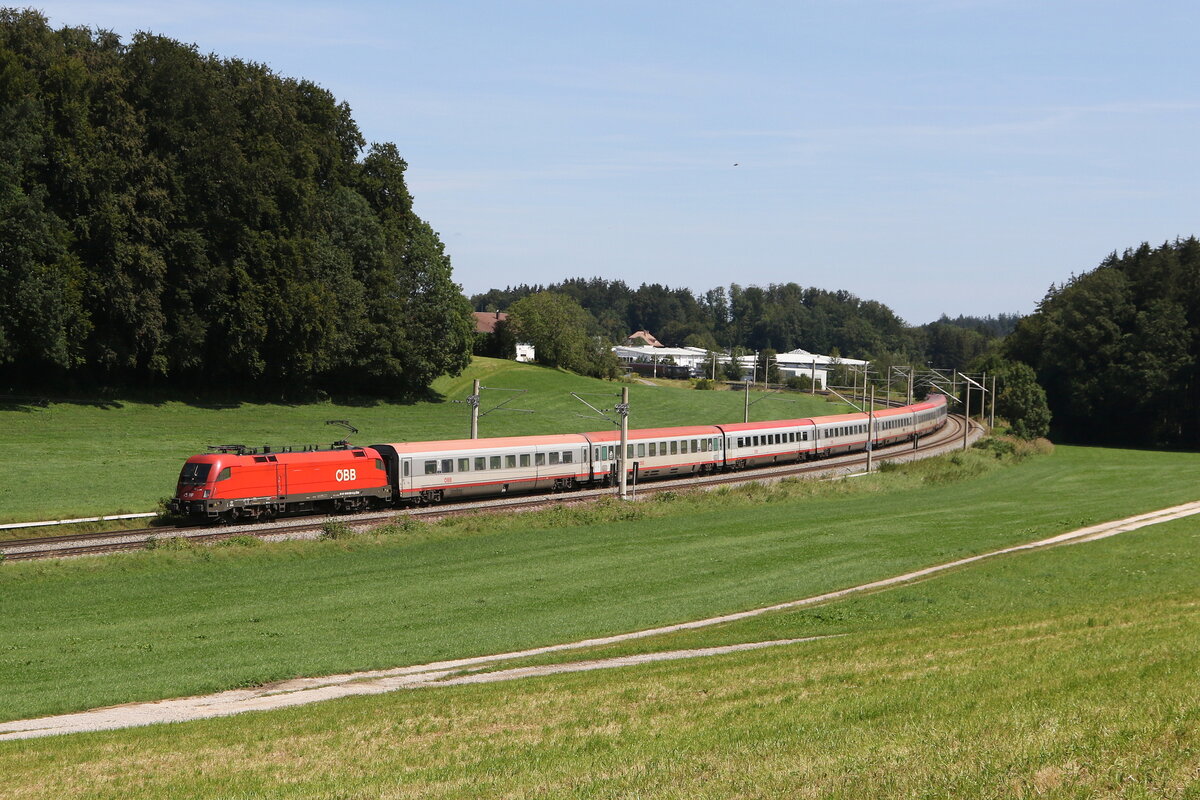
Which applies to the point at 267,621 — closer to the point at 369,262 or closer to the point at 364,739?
the point at 364,739

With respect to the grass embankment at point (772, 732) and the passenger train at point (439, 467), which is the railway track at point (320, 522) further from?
the grass embankment at point (772, 732)

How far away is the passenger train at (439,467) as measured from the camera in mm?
42500

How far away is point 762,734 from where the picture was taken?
13.3m

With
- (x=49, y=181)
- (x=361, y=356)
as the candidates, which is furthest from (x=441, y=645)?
(x=361, y=356)

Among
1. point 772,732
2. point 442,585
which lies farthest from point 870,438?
point 772,732

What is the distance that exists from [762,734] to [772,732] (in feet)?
0.44

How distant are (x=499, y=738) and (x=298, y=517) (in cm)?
3318

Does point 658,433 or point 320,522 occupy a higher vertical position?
point 658,433

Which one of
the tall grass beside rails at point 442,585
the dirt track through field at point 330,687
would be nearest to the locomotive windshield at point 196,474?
the tall grass beside rails at point 442,585

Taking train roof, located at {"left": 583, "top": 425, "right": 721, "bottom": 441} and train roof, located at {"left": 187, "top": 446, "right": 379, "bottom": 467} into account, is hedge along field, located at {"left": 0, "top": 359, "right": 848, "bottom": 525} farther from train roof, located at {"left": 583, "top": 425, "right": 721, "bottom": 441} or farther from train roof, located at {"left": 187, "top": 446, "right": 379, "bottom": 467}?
train roof, located at {"left": 583, "top": 425, "right": 721, "bottom": 441}

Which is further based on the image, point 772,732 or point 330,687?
point 330,687

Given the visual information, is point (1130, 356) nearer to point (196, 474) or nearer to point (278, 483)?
point (278, 483)

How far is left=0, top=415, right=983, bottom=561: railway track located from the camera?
117 ft

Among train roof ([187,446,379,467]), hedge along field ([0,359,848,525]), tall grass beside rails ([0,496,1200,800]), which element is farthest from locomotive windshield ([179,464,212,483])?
tall grass beside rails ([0,496,1200,800])
